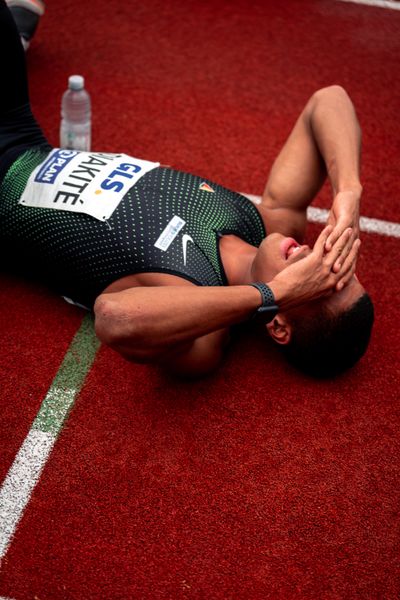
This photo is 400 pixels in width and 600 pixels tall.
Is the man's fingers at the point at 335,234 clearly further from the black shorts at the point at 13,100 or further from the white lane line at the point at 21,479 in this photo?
the black shorts at the point at 13,100

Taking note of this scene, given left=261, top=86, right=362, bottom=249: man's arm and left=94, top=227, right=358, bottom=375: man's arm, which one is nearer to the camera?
left=94, top=227, right=358, bottom=375: man's arm

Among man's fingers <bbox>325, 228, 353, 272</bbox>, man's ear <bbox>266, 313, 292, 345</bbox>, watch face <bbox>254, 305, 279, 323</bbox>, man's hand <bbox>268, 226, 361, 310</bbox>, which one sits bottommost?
man's ear <bbox>266, 313, 292, 345</bbox>

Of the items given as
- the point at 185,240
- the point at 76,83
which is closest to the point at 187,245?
the point at 185,240

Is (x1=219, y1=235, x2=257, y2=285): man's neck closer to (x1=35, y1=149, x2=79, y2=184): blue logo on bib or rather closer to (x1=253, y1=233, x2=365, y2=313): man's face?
(x1=253, y1=233, x2=365, y2=313): man's face

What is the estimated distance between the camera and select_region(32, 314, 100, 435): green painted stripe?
2926 mm

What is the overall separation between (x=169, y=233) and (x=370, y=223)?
1447 mm

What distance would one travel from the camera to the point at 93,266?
3049mm

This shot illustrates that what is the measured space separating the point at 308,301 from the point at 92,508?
1.09 metres

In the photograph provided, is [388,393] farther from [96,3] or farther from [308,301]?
[96,3]

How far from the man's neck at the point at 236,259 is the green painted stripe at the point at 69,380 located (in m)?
0.67

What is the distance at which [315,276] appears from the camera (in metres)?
2.80

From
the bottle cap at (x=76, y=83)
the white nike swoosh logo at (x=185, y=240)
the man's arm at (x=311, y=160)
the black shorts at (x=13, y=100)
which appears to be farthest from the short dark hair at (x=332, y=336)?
the bottle cap at (x=76, y=83)

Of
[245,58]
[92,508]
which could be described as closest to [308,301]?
[92,508]

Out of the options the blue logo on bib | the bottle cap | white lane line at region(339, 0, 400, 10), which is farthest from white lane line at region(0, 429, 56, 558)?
white lane line at region(339, 0, 400, 10)
